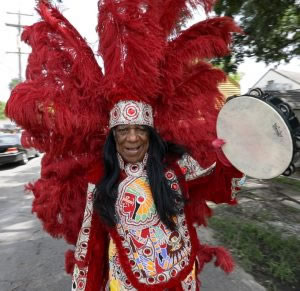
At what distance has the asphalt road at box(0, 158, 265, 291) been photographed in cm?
306

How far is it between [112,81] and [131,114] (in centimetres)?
18

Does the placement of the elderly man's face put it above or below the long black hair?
above

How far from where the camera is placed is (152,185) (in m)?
1.61

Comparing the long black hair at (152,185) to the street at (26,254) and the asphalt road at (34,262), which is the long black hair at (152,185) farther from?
the street at (26,254)

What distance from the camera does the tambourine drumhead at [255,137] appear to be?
1.27 metres

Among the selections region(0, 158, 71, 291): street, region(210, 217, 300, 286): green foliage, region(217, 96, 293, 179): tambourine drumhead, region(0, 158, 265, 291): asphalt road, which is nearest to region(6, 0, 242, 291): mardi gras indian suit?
region(217, 96, 293, 179): tambourine drumhead

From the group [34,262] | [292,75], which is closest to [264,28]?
[34,262]

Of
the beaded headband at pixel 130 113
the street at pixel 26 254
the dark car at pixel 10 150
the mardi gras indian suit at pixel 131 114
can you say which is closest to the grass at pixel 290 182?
the street at pixel 26 254

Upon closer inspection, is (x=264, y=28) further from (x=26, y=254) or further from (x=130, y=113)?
(x=26, y=254)

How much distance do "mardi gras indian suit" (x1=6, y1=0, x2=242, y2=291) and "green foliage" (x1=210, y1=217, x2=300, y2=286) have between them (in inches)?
68.2

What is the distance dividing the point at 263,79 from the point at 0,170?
17354 millimetres

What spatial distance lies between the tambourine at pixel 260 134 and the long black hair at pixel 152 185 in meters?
0.32

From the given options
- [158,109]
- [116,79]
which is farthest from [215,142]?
[116,79]

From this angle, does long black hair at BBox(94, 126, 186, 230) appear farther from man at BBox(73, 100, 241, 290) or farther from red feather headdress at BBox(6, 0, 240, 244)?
red feather headdress at BBox(6, 0, 240, 244)
